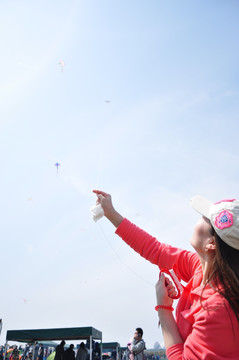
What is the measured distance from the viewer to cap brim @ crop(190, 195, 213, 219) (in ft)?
5.18

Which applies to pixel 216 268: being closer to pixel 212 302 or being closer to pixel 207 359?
pixel 212 302

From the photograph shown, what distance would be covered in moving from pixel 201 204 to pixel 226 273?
360 mm

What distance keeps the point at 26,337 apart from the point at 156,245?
47.1ft

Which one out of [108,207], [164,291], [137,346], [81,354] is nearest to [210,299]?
[164,291]

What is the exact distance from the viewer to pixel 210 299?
1.39 m

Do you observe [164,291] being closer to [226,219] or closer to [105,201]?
[226,219]

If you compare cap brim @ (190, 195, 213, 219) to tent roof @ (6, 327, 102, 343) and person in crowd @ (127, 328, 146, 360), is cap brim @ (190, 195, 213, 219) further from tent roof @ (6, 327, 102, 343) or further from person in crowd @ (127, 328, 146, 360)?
tent roof @ (6, 327, 102, 343)

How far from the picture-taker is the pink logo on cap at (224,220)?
55.6 inches

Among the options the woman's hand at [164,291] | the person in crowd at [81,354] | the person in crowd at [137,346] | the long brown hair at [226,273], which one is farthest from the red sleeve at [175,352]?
the person in crowd at [81,354]

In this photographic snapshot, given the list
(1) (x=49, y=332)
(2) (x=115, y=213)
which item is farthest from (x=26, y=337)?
A: (2) (x=115, y=213)

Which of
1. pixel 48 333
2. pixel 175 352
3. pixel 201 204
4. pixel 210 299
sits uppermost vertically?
pixel 48 333

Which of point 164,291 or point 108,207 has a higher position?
point 108,207

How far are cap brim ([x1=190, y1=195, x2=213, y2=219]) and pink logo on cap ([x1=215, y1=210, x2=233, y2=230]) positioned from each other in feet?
0.36

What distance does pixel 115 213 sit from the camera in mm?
2398
